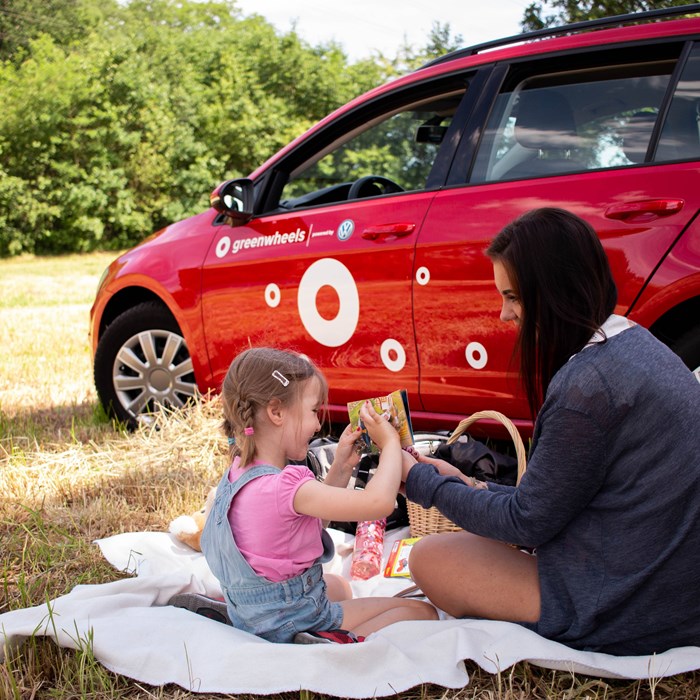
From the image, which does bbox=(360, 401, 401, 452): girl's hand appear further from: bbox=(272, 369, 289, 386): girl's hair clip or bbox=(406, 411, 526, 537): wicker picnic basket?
bbox=(406, 411, 526, 537): wicker picnic basket

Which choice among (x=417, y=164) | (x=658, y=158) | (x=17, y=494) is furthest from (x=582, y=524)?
(x=417, y=164)

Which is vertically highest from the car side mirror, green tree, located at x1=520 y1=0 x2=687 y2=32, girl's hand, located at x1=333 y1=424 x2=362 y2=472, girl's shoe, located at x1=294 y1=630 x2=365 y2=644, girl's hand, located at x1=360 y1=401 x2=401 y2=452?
green tree, located at x1=520 y1=0 x2=687 y2=32

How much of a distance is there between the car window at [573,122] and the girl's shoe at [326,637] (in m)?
1.94

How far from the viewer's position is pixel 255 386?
247 centimetres

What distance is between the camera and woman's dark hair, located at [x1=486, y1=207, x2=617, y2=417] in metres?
2.22

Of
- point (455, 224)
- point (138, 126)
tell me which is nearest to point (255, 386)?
point (455, 224)

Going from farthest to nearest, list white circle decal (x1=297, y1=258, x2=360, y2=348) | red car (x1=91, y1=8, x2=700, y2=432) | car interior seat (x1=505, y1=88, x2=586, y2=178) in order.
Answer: white circle decal (x1=297, y1=258, x2=360, y2=348)
car interior seat (x1=505, y1=88, x2=586, y2=178)
red car (x1=91, y1=8, x2=700, y2=432)

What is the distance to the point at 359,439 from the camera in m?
2.72

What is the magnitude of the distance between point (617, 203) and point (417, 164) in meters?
2.53

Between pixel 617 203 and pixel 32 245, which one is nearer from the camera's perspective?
pixel 617 203

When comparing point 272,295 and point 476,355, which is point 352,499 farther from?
point 272,295

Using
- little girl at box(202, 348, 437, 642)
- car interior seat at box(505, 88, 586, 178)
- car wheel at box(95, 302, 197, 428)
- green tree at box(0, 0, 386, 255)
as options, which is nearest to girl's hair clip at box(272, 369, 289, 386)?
little girl at box(202, 348, 437, 642)

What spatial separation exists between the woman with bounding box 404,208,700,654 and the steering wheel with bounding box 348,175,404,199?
2289mm

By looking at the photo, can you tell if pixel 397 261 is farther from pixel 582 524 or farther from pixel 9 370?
Answer: pixel 9 370
